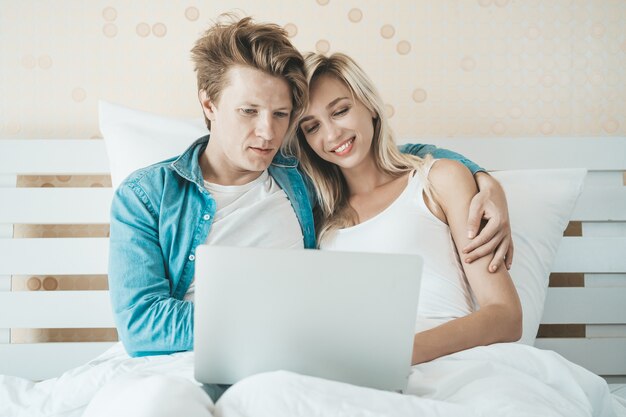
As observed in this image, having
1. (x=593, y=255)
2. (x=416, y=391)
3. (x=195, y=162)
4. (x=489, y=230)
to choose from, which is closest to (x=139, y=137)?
(x=195, y=162)

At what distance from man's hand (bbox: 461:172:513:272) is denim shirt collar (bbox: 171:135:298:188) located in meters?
0.51

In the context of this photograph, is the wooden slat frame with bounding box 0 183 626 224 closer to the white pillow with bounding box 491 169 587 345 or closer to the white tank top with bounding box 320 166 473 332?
the white pillow with bounding box 491 169 587 345

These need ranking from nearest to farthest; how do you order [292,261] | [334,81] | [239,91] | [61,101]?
1. [292,261]
2. [239,91]
3. [334,81]
4. [61,101]

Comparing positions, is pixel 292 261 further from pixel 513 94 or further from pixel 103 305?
pixel 513 94

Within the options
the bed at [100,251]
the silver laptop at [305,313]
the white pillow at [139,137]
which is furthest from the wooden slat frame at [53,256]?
the silver laptop at [305,313]

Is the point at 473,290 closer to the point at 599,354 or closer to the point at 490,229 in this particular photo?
the point at 490,229

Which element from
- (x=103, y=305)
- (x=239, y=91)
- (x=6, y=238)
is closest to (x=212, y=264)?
(x=239, y=91)

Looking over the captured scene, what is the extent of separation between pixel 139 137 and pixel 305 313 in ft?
3.14

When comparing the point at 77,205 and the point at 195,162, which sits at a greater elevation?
the point at 195,162

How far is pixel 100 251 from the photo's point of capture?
5.88ft

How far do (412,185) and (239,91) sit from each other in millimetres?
474

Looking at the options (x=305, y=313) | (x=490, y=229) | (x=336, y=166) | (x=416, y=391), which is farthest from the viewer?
(x=336, y=166)

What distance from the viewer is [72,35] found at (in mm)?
1935

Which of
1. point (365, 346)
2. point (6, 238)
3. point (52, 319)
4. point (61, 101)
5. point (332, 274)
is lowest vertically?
point (52, 319)
